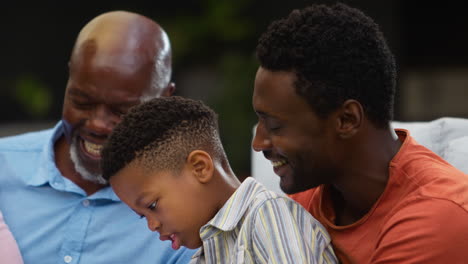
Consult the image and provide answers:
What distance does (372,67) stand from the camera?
1518 mm

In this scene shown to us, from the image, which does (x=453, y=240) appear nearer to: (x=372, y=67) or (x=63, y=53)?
(x=372, y=67)

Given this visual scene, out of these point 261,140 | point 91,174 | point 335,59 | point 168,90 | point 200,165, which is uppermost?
point 335,59

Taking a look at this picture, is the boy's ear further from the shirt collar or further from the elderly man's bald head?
the elderly man's bald head

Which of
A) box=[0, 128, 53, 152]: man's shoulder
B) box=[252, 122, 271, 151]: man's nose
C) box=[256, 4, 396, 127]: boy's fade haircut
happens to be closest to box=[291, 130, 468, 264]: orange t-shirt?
box=[256, 4, 396, 127]: boy's fade haircut

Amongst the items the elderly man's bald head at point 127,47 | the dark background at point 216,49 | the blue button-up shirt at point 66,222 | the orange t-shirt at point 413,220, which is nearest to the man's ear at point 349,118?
the orange t-shirt at point 413,220

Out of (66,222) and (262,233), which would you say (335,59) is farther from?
(66,222)

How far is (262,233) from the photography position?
1.52m

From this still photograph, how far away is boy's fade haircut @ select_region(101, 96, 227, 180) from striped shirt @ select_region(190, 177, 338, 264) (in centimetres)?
17

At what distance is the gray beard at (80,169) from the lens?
Answer: 224 centimetres

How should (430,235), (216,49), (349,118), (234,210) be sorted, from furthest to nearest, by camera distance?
(216,49)
(234,210)
(349,118)
(430,235)

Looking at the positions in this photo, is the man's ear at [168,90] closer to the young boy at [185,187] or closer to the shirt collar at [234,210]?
the young boy at [185,187]

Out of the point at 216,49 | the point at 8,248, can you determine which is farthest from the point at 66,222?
the point at 216,49

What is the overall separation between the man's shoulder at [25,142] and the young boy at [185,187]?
0.80 metres

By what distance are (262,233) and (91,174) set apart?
0.90m
